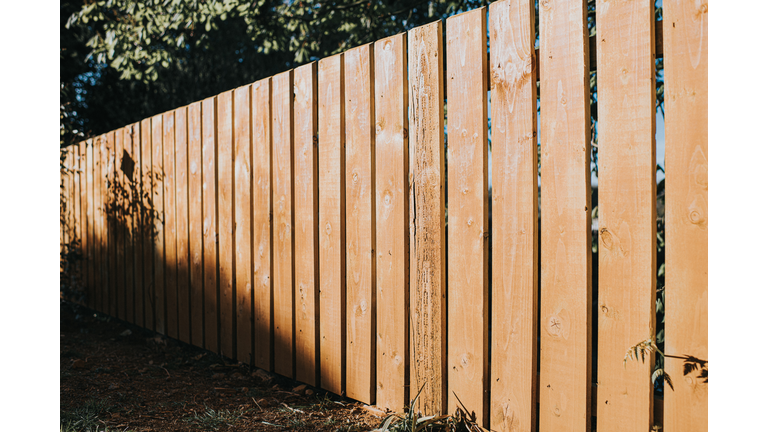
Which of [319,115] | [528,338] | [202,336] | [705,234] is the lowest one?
[202,336]

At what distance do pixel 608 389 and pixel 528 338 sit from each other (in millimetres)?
304

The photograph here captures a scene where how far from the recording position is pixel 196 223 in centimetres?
356

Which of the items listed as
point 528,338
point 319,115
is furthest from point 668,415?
point 319,115

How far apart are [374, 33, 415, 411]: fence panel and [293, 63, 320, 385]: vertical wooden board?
0.45m

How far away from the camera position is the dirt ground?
238cm

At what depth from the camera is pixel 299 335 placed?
2771mm

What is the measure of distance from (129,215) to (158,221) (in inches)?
19.5

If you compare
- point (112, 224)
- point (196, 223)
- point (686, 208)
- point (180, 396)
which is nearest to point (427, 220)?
point (686, 208)

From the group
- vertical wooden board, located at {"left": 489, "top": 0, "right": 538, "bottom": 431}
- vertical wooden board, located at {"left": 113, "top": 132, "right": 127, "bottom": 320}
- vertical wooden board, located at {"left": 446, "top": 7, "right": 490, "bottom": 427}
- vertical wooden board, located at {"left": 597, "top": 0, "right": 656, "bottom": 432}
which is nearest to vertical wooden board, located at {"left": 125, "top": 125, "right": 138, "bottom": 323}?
vertical wooden board, located at {"left": 113, "top": 132, "right": 127, "bottom": 320}

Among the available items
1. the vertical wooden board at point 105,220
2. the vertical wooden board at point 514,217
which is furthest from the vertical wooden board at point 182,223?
the vertical wooden board at point 514,217

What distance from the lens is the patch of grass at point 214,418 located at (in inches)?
93.5

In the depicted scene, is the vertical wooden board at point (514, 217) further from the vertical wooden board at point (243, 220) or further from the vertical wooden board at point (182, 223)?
the vertical wooden board at point (182, 223)

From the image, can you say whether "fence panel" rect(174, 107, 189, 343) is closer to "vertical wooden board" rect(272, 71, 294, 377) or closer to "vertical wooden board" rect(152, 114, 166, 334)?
"vertical wooden board" rect(152, 114, 166, 334)

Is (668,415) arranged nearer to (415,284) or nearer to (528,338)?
(528,338)
